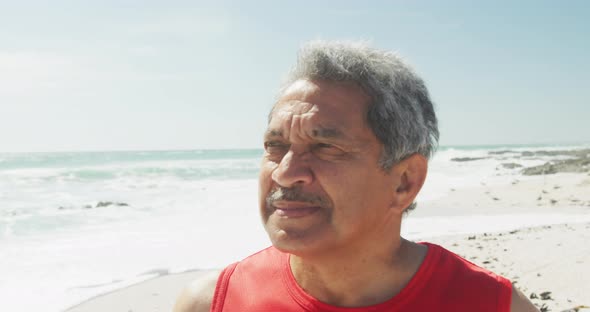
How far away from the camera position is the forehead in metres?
1.88

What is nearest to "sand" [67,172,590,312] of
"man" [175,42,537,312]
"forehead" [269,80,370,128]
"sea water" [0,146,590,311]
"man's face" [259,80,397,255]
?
"sea water" [0,146,590,311]

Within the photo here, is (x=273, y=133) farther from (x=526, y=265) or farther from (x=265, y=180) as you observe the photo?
(x=526, y=265)

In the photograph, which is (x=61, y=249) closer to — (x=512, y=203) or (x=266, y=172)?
(x=266, y=172)

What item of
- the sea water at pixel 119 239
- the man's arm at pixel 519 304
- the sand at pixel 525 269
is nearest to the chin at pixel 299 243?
the man's arm at pixel 519 304

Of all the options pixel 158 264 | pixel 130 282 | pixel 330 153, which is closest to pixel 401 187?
pixel 330 153

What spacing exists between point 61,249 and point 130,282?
2898mm

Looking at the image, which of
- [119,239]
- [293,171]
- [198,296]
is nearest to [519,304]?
[293,171]

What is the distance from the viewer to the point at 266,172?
6.47 ft

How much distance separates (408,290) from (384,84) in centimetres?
75

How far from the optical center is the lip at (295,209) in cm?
183

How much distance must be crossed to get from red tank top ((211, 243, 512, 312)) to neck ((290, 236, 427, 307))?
0.16 feet

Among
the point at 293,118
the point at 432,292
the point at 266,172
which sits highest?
the point at 293,118

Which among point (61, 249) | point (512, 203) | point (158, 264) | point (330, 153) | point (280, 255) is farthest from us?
point (512, 203)

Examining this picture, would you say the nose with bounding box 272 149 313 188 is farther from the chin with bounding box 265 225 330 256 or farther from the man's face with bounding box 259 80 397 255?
the chin with bounding box 265 225 330 256
